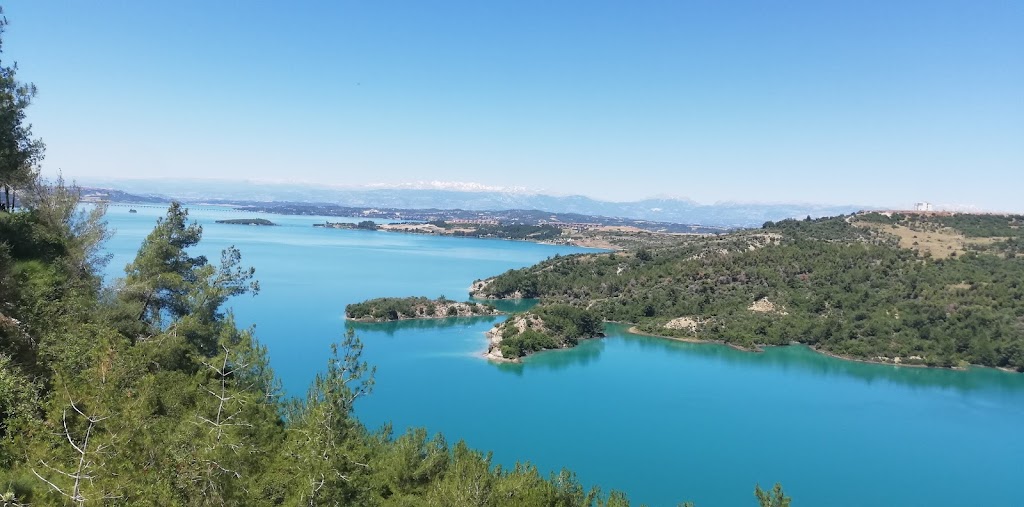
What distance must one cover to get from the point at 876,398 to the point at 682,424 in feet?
55.3

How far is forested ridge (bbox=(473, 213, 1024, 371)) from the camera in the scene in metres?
51.1

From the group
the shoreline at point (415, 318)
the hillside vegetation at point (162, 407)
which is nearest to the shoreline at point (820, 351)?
the shoreline at point (415, 318)

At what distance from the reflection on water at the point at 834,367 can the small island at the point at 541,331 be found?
4850 mm

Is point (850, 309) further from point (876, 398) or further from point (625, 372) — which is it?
point (625, 372)

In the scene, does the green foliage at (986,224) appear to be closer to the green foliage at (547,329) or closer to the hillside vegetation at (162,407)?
the green foliage at (547,329)

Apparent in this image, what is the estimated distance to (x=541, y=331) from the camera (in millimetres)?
51812

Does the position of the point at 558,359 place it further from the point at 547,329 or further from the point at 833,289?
the point at 833,289

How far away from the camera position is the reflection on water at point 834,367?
1786 inches

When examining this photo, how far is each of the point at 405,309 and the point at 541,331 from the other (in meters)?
17.2

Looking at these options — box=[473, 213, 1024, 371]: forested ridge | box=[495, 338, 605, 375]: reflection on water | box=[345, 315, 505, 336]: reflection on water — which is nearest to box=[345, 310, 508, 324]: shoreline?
box=[345, 315, 505, 336]: reflection on water

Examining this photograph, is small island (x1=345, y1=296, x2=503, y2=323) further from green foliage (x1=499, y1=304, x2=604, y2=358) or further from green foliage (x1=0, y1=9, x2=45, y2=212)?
green foliage (x1=0, y1=9, x2=45, y2=212)

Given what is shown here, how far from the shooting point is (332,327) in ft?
178

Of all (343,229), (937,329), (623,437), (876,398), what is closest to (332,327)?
(623,437)

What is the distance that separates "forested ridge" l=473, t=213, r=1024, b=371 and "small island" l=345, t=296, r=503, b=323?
12.9 metres
